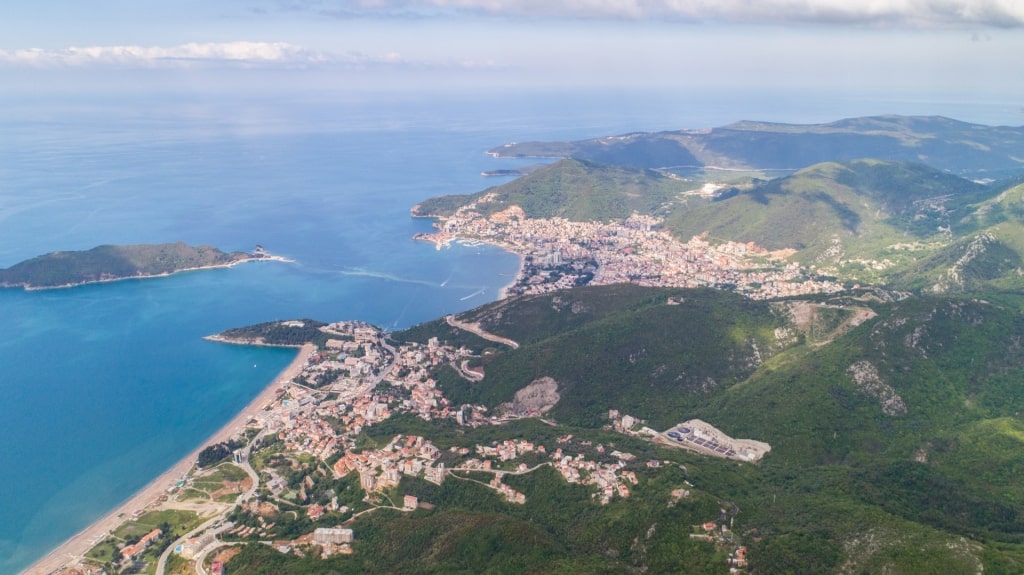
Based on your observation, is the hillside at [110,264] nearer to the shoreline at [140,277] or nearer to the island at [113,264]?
the island at [113,264]

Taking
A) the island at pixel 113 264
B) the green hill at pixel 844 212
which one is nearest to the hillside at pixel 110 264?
the island at pixel 113 264

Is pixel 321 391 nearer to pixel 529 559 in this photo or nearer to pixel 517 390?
pixel 517 390

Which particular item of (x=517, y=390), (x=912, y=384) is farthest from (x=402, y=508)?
(x=912, y=384)

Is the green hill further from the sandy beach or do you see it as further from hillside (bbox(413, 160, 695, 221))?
the sandy beach

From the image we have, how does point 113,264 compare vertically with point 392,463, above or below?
above

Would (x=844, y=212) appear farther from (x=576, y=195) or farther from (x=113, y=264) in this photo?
(x=113, y=264)

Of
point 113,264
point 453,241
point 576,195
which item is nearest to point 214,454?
point 113,264

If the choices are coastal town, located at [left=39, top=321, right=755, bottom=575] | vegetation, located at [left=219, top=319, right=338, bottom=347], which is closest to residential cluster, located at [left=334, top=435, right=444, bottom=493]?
coastal town, located at [left=39, top=321, right=755, bottom=575]
